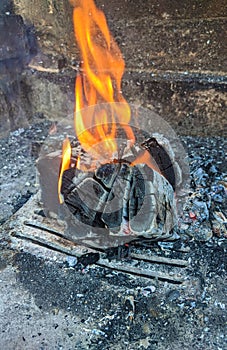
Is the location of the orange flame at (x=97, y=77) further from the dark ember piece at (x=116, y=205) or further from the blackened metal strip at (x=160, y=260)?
the blackened metal strip at (x=160, y=260)

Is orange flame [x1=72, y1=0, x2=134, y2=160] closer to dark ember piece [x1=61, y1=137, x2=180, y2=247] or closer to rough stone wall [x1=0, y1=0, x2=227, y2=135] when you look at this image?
rough stone wall [x1=0, y1=0, x2=227, y2=135]

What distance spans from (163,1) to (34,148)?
1.54 m

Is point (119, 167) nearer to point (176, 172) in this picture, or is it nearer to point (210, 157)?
point (176, 172)

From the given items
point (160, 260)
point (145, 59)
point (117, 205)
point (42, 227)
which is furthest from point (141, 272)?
point (145, 59)

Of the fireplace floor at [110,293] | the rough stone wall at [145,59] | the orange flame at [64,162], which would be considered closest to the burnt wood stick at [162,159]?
the fireplace floor at [110,293]

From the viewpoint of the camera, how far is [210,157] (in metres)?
2.80

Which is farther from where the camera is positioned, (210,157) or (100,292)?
(210,157)

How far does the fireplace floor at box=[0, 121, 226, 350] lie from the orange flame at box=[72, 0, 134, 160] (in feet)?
3.56

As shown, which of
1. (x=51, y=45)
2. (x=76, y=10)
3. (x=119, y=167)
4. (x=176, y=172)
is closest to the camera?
(x=119, y=167)

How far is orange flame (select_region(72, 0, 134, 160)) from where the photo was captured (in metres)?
2.94

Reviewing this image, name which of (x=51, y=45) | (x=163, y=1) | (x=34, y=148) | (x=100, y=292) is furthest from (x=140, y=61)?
(x=100, y=292)

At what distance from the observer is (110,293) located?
5.79 feet

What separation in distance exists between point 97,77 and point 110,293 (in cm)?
199

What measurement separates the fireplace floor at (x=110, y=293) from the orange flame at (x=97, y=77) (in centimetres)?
108
